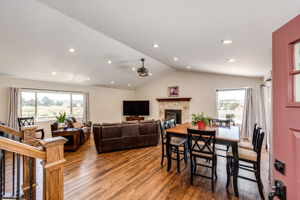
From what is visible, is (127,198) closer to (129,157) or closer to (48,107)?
(129,157)

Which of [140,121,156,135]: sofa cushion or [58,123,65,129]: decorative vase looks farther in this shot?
[58,123,65,129]: decorative vase

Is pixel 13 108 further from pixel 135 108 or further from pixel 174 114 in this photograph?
pixel 174 114

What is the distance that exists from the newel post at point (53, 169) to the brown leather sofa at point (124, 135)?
9.36 ft

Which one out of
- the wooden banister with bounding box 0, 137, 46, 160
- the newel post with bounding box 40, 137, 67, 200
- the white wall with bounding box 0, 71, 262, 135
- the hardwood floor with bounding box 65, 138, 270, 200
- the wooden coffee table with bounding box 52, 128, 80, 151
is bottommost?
the hardwood floor with bounding box 65, 138, 270, 200

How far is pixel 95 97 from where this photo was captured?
700 centimetres

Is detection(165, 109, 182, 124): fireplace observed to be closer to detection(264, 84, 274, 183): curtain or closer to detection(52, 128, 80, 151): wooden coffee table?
detection(264, 84, 274, 183): curtain

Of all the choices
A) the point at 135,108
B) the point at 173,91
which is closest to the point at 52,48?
the point at 135,108

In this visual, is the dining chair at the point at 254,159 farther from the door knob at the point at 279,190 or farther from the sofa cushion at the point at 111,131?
the sofa cushion at the point at 111,131

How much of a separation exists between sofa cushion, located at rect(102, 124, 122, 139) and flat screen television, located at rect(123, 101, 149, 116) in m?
3.74

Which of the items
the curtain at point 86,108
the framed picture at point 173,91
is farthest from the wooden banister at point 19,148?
the framed picture at point 173,91

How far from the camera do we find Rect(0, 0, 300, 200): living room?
1074 mm

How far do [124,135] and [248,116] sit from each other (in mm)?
4643

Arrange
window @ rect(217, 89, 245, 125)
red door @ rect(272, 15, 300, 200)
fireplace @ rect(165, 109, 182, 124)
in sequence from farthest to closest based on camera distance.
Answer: fireplace @ rect(165, 109, 182, 124) < window @ rect(217, 89, 245, 125) < red door @ rect(272, 15, 300, 200)

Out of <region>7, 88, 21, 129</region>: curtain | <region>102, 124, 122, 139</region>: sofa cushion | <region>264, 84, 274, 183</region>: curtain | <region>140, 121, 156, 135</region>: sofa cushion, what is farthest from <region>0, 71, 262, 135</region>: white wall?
<region>102, 124, 122, 139</region>: sofa cushion
